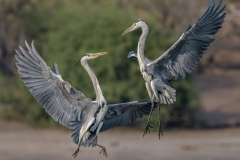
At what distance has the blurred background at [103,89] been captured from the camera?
19.1m

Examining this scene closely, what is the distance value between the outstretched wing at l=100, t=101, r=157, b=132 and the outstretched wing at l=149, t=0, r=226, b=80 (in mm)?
628

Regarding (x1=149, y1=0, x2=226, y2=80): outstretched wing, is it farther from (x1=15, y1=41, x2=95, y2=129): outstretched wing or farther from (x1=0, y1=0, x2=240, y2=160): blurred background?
A: (x1=0, y1=0, x2=240, y2=160): blurred background

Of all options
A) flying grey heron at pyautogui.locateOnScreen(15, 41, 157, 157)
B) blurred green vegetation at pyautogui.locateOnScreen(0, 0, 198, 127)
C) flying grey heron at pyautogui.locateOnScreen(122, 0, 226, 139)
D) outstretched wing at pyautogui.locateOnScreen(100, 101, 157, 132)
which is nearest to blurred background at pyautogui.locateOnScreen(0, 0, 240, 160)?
blurred green vegetation at pyautogui.locateOnScreen(0, 0, 198, 127)

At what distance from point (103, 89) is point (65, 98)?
9007mm

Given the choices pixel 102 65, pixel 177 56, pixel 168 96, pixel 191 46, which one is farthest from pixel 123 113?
pixel 102 65

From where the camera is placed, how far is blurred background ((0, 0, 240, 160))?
754 inches

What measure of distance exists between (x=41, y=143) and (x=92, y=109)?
28.3ft

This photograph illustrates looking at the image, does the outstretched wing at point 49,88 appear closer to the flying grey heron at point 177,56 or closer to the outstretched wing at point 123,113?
the outstretched wing at point 123,113

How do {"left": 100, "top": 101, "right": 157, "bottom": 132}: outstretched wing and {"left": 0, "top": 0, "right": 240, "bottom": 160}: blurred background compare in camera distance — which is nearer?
{"left": 100, "top": 101, "right": 157, "bottom": 132}: outstretched wing

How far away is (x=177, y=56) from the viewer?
35.5ft

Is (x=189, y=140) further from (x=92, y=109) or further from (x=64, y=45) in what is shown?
(x=92, y=109)

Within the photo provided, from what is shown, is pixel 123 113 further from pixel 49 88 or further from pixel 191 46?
pixel 191 46

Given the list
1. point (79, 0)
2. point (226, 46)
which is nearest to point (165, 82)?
point (79, 0)

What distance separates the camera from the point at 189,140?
20.1 m
